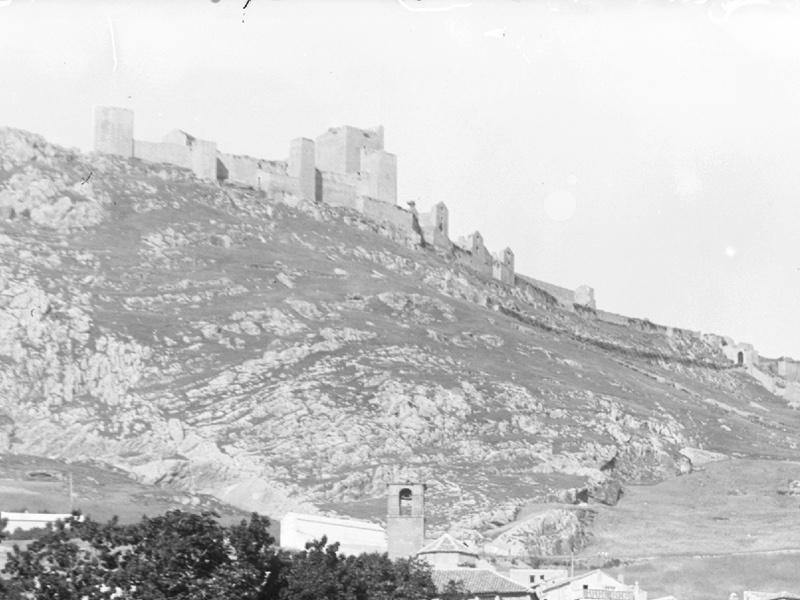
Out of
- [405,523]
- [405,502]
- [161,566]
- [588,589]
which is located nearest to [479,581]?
[405,523]

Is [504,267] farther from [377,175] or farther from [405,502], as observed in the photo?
[405,502]

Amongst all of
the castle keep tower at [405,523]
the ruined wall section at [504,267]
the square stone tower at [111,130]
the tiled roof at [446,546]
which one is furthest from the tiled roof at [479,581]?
the ruined wall section at [504,267]

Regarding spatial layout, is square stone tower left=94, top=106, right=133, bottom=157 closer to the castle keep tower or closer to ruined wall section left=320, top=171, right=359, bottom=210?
ruined wall section left=320, top=171, right=359, bottom=210

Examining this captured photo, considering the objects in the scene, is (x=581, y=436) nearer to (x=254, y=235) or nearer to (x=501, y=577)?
(x=254, y=235)

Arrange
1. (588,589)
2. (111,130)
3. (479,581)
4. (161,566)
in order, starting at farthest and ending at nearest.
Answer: (111,130), (588,589), (479,581), (161,566)

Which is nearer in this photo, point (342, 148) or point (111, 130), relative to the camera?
point (111, 130)

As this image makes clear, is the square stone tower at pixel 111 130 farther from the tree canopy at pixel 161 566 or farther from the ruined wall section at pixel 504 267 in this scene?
the tree canopy at pixel 161 566
